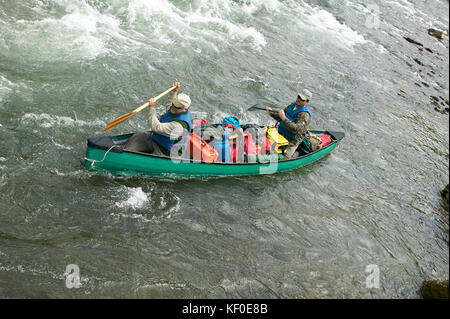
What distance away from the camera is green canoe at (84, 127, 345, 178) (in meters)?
6.49

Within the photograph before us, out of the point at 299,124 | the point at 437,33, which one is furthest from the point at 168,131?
the point at 437,33

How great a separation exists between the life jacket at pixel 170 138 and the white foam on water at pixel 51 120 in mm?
1882

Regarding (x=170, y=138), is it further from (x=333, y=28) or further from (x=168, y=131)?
(x=333, y=28)

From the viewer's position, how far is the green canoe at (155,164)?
6492 mm

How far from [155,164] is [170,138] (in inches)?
22.1

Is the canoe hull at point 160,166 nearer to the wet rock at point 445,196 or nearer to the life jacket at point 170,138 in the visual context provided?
the life jacket at point 170,138

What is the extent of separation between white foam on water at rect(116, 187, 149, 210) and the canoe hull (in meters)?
0.36

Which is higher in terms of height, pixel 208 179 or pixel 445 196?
pixel 445 196

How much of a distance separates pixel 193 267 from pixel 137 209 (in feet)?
4.64

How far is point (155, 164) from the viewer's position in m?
6.86

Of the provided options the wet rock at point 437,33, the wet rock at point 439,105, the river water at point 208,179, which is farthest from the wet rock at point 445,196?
the wet rock at point 437,33
